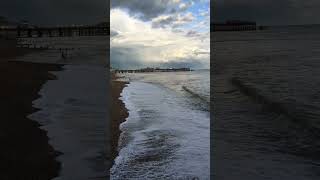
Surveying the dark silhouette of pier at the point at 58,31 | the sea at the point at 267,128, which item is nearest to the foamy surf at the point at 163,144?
the sea at the point at 267,128

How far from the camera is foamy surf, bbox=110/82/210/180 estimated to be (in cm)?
593

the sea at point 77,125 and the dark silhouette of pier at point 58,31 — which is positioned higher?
the dark silhouette of pier at point 58,31

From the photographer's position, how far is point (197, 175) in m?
5.82

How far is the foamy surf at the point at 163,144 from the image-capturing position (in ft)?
19.4

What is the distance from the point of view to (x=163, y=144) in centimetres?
744

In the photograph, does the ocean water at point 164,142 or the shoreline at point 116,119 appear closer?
the ocean water at point 164,142

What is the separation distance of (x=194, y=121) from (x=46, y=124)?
3.42 meters

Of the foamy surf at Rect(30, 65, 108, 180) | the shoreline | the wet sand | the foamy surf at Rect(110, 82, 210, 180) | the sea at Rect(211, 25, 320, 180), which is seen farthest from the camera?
the shoreline

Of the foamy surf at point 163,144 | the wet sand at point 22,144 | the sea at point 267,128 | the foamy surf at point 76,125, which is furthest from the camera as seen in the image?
the sea at point 267,128

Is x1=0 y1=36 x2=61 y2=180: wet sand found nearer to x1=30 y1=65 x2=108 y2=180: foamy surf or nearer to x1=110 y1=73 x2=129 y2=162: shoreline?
x1=30 y1=65 x2=108 y2=180: foamy surf

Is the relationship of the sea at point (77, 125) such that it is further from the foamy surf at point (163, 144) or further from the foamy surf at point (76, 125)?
the foamy surf at point (163, 144)

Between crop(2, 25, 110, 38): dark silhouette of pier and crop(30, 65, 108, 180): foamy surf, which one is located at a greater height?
crop(2, 25, 110, 38): dark silhouette of pier

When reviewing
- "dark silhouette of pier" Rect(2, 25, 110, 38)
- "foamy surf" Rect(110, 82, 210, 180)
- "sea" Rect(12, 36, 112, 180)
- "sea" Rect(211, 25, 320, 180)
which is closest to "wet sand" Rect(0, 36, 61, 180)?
"sea" Rect(12, 36, 112, 180)

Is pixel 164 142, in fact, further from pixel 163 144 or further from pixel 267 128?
pixel 267 128
